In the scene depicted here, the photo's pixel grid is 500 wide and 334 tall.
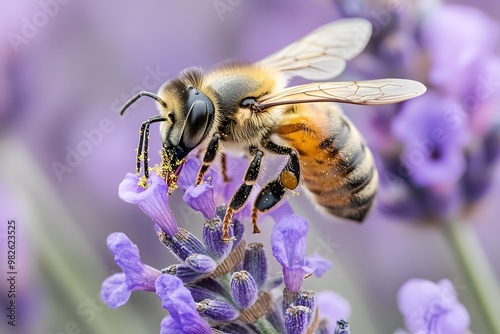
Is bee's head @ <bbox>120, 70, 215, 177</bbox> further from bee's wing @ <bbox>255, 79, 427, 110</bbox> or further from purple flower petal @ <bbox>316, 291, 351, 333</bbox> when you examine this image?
purple flower petal @ <bbox>316, 291, 351, 333</bbox>

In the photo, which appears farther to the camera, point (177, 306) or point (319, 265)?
point (319, 265)

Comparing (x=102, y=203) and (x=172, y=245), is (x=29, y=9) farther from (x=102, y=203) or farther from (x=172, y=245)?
(x=172, y=245)

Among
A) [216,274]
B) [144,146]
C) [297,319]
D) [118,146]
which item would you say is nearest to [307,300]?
[297,319]

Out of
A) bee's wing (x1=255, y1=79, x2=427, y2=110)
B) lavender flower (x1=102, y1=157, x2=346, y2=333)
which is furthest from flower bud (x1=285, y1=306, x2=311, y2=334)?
bee's wing (x1=255, y1=79, x2=427, y2=110)

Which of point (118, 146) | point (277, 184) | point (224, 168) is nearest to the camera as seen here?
point (277, 184)

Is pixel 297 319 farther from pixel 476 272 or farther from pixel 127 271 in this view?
pixel 476 272

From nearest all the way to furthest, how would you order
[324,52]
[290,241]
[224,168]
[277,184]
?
[290,241]
[277,184]
[224,168]
[324,52]
